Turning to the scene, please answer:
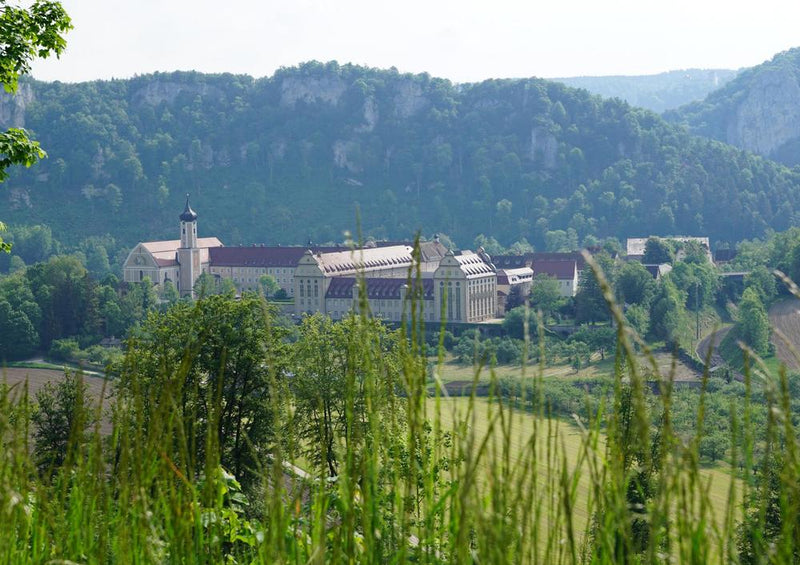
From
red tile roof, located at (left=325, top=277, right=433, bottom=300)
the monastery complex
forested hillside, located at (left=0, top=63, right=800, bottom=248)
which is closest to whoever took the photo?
the monastery complex

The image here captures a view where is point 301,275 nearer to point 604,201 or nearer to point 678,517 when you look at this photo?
point 604,201

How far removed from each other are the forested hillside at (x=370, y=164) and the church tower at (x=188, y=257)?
40.6 metres

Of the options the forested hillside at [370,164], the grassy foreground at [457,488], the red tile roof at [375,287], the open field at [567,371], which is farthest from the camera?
the forested hillside at [370,164]

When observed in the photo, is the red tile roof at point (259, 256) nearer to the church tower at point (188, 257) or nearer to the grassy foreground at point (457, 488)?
the church tower at point (188, 257)

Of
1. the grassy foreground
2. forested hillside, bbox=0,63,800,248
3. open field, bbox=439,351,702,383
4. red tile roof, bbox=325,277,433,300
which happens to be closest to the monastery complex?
red tile roof, bbox=325,277,433,300

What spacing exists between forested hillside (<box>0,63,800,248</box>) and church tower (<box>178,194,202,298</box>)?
133 feet

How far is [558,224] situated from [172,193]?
162 feet

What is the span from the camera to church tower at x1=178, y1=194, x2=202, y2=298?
96.8 m


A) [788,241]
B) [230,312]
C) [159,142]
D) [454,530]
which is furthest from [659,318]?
[159,142]

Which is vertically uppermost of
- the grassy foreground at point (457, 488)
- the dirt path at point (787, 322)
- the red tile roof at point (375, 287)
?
the grassy foreground at point (457, 488)

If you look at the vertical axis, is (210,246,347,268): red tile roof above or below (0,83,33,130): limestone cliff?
below

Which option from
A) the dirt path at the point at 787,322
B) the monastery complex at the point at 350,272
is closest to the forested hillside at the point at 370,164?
the monastery complex at the point at 350,272

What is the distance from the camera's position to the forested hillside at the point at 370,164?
468ft

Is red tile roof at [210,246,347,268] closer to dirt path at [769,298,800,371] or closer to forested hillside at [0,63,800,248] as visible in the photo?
dirt path at [769,298,800,371]
